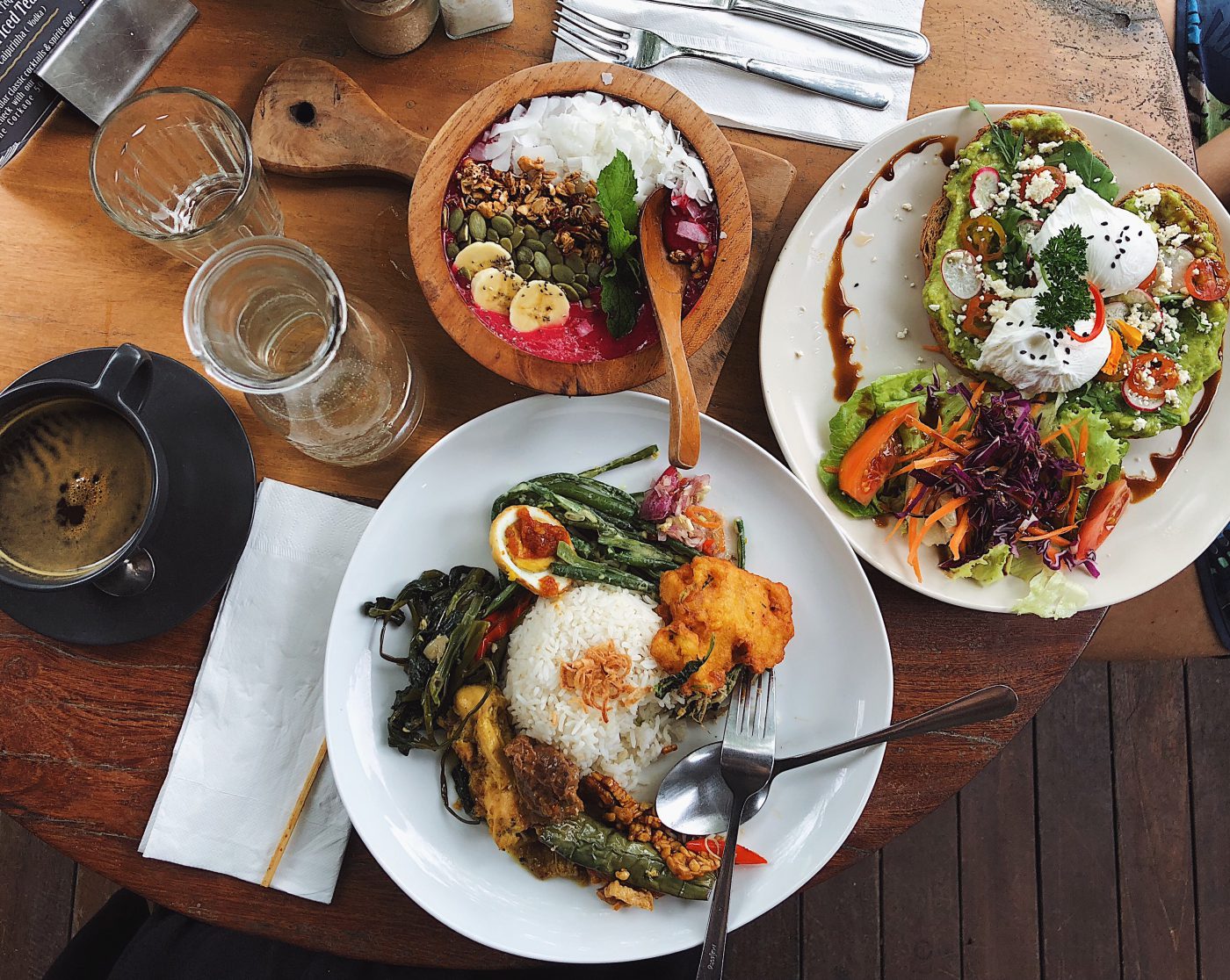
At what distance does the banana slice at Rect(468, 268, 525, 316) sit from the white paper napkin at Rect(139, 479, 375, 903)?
514 mm

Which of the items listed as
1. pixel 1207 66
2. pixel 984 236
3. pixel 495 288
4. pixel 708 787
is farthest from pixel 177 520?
pixel 1207 66

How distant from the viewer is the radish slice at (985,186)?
1907 millimetres

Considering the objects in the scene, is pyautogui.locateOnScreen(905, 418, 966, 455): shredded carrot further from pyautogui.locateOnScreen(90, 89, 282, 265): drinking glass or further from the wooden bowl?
pyautogui.locateOnScreen(90, 89, 282, 265): drinking glass

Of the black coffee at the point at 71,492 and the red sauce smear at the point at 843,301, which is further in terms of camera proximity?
the red sauce smear at the point at 843,301

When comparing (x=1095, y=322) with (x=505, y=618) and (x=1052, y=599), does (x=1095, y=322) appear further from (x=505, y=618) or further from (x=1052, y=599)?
(x=505, y=618)

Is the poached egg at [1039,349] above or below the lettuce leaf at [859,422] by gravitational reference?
above

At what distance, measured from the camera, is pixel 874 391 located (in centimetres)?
192

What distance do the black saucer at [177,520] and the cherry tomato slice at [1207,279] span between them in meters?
2.07

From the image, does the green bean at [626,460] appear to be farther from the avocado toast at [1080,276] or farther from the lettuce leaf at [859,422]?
the avocado toast at [1080,276]

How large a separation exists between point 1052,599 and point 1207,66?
1.62 metres

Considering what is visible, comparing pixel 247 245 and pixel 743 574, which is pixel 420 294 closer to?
pixel 247 245

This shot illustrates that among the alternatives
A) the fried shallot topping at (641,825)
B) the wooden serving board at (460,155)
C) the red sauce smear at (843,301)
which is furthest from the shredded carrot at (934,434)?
the fried shallot topping at (641,825)

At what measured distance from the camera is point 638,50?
1938mm

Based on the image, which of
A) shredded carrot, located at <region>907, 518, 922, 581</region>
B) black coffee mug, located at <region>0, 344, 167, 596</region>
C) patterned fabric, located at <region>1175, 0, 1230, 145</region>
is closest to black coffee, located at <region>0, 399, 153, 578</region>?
black coffee mug, located at <region>0, 344, 167, 596</region>
